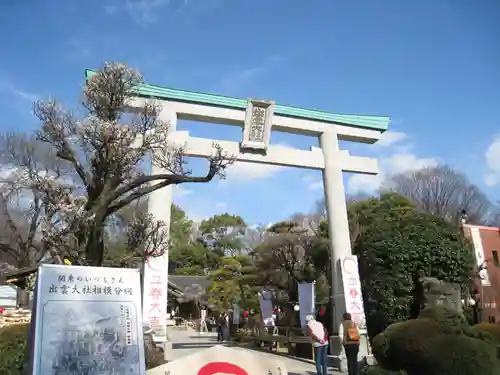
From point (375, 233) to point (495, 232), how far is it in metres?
13.4

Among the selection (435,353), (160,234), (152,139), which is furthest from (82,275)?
(435,353)

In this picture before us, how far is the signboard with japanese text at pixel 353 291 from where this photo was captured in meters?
13.4

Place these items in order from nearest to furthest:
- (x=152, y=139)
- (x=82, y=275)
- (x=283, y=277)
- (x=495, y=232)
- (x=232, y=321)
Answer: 1. (x=82, y=275)
2. (x=152, y=139)
3. (x=283, y=277)
4. (x=232, y=321)
5. (x=495, y=232)

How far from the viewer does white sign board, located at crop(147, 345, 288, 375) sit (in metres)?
5.01

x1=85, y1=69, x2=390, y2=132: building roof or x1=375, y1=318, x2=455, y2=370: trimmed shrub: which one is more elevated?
x1=85, y1=69, x2=390, y2=132: building roof

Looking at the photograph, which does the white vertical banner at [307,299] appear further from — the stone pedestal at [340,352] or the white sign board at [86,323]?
the white sign board at [86,323]

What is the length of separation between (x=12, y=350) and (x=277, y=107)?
1000cm

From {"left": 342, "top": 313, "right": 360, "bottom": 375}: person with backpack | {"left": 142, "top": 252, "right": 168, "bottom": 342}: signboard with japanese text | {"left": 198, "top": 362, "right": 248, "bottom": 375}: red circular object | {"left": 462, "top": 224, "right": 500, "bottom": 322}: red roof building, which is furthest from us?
{"left": 462, "top": 224, "right": 500, "bottom": 322}: red roof building

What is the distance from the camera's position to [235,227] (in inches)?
1866

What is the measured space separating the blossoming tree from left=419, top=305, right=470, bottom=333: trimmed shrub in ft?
14.3

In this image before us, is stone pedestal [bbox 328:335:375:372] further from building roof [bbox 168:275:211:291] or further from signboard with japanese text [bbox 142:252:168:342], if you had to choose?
building roof [bbox 168:275:211:291]

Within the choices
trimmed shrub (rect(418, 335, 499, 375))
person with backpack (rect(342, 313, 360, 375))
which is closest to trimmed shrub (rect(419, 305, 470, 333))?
trimmed shrub (rect(418, 335, 499, 375))

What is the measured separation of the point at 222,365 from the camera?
5.03m

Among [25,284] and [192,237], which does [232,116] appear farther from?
[192,237]
